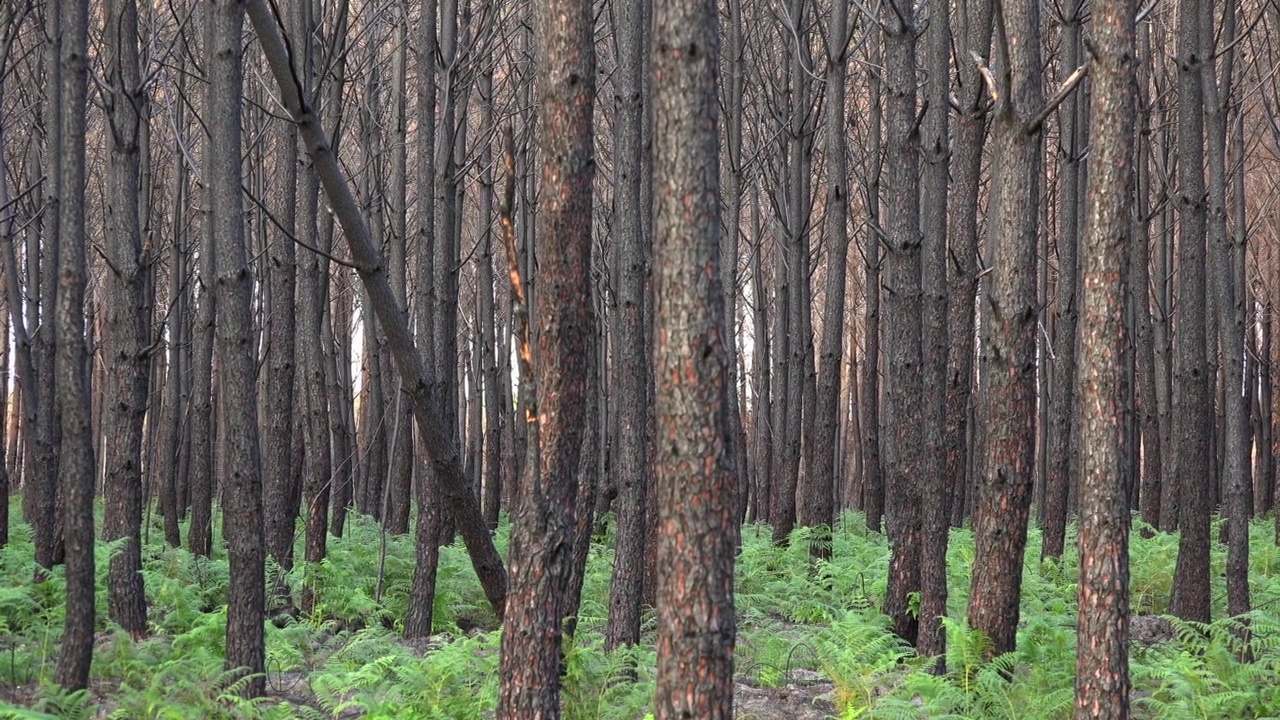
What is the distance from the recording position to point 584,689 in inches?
235

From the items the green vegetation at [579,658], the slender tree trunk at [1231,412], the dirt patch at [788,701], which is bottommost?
the dirt patch at [788,701]

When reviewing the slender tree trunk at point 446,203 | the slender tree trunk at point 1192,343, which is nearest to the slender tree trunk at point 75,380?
the slender tree trunk at point 446,203

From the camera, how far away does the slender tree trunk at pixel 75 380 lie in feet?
18.8

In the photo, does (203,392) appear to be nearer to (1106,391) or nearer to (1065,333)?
(1065,333)

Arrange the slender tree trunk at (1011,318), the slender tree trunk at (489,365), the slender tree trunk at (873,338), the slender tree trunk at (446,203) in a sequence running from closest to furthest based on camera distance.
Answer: the slender tree trunk at (1011,318) < the slender tree trunk at (446,203) < the slender tree trunk at (873,338) < the slender tree trunk at (489,365)

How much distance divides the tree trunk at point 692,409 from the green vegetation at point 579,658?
6.29 feet

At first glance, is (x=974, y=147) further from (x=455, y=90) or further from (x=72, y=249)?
(x=72, y=249)

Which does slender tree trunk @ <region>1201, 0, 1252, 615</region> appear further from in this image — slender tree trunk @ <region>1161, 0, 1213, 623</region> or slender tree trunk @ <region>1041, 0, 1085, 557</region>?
slender tree trunk @ <region>1041, 0, 1085, 557</region>

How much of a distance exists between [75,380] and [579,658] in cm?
305

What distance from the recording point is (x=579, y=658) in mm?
6102

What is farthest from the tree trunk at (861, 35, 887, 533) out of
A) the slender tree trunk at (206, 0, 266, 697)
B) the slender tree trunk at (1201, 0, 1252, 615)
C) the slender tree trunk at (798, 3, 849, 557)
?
the slender tree trunk at (206, 0, 266, 697)

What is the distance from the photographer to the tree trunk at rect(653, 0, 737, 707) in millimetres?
3732

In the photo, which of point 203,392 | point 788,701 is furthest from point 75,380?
point 203,392

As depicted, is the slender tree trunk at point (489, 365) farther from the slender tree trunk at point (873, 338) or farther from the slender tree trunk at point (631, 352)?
the slender tree trunk at point (631, 352)
